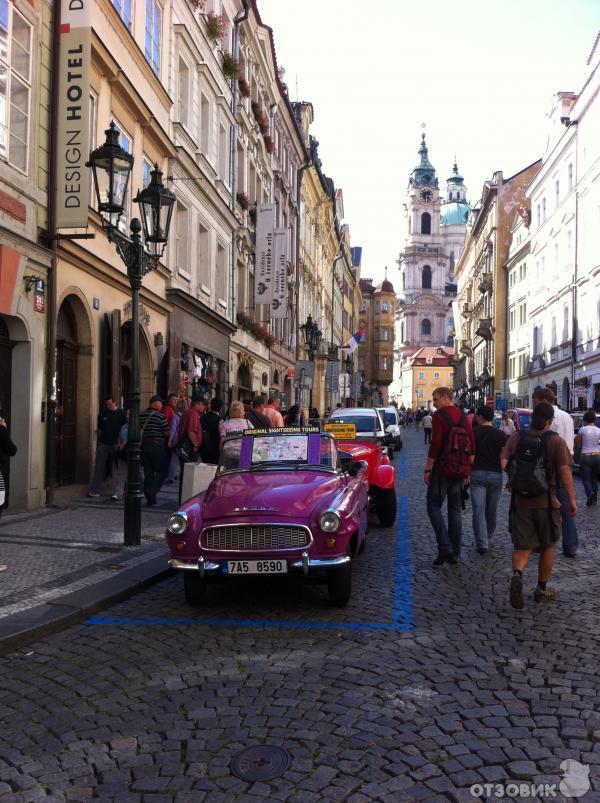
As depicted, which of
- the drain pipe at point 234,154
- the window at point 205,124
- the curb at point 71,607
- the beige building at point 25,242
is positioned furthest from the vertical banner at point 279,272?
the curb at point 71,607

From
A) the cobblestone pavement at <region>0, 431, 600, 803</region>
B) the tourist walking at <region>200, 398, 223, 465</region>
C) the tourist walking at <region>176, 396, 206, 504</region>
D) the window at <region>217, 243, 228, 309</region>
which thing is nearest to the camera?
the cobblestone pavement at <region>0, 431, 600, 803</region>

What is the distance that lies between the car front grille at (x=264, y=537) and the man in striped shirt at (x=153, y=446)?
6346 millimetres

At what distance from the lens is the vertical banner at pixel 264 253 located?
27688 millimetres

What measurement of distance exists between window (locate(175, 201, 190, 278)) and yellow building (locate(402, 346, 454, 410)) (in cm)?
11318

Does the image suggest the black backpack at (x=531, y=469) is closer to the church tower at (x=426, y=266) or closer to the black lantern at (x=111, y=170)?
the black lantern at (x=111, y=170)

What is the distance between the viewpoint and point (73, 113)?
38.9ft

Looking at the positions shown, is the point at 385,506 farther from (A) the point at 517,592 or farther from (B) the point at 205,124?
(B) the point at 205,124

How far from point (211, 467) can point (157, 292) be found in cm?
813

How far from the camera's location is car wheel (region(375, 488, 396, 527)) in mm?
11125

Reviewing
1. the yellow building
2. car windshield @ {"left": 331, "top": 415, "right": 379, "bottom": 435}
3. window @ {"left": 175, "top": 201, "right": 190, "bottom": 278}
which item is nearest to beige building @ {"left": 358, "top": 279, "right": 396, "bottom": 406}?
the yellow building

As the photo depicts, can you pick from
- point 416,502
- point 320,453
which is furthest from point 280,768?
point 416,502

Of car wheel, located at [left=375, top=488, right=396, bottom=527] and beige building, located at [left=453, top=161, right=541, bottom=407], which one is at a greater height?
beige building, located at [left=453, top=161, right=541, bottom=407]

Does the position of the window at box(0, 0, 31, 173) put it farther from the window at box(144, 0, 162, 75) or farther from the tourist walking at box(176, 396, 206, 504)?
the window at box(144, 0, 162, 75)

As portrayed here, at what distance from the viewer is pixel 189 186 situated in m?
19.8
